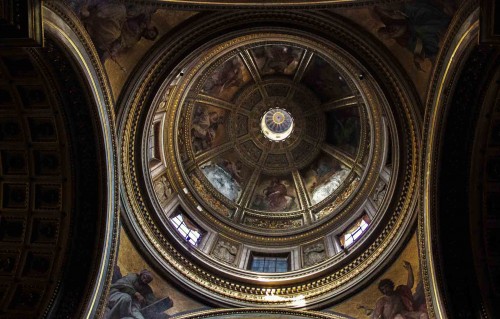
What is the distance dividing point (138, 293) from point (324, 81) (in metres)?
15.1

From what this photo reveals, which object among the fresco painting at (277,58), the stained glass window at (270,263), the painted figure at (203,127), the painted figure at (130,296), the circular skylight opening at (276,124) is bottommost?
the painted figure at (130,296)

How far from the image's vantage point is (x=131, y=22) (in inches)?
580

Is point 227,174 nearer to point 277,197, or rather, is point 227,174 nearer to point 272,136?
point 277,197

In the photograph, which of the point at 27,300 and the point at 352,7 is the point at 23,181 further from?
the point at 352,7

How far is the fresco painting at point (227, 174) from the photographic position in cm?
2677

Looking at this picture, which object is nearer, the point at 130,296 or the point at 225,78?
the point at 130,296

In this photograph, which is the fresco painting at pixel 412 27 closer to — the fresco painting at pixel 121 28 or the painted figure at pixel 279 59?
the fresco painting at pixel 121 28

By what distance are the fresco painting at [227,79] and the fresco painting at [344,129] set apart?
16.9 ft

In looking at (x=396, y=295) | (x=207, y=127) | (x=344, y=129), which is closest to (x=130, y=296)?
(x=396, y=295)

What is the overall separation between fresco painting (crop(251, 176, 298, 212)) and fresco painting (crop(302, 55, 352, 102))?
5.18 m

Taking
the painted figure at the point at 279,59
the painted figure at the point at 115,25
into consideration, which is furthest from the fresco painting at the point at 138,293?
the painted figure at the point at 279,59

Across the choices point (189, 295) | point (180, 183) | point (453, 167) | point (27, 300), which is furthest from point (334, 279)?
point (27, 300)

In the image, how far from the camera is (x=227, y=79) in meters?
27.1

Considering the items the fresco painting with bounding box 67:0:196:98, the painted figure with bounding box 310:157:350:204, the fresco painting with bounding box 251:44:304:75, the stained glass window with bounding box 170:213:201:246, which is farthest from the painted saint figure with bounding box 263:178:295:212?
the fresco painting with bounding box 67:0:196:98
